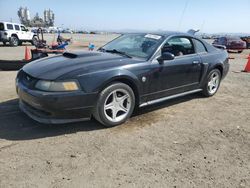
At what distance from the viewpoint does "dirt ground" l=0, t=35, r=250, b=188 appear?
2.89 meters

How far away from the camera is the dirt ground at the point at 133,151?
114 inches

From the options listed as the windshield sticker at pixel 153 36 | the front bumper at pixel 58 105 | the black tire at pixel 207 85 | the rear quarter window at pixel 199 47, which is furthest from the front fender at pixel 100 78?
the black tire at pixel 207 85

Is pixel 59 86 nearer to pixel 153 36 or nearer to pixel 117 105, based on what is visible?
pixel 117 105

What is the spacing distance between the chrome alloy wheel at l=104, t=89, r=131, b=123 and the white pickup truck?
62.7ft

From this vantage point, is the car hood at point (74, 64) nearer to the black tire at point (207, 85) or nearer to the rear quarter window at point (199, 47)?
the rear quarter window at point (199, 47)

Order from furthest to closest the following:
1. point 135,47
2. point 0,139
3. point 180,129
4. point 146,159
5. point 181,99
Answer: point 181,99 → point 135,47 → point 180,129 → point 0,139 → point 146,159

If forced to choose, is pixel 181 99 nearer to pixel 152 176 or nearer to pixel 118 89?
pixel 118 89

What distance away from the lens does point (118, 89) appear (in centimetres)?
409

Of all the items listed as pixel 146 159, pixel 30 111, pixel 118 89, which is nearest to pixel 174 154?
pixel 146 159

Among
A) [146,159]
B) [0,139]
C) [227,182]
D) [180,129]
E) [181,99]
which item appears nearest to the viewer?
[227,182]

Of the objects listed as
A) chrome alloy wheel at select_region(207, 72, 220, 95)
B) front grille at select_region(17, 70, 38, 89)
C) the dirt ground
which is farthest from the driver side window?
Answer: front grille at select_region(17, 70, 38, 89)

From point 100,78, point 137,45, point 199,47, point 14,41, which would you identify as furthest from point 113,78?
point 14,41

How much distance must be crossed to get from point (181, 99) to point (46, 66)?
3147 mm

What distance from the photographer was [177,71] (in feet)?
16.1
